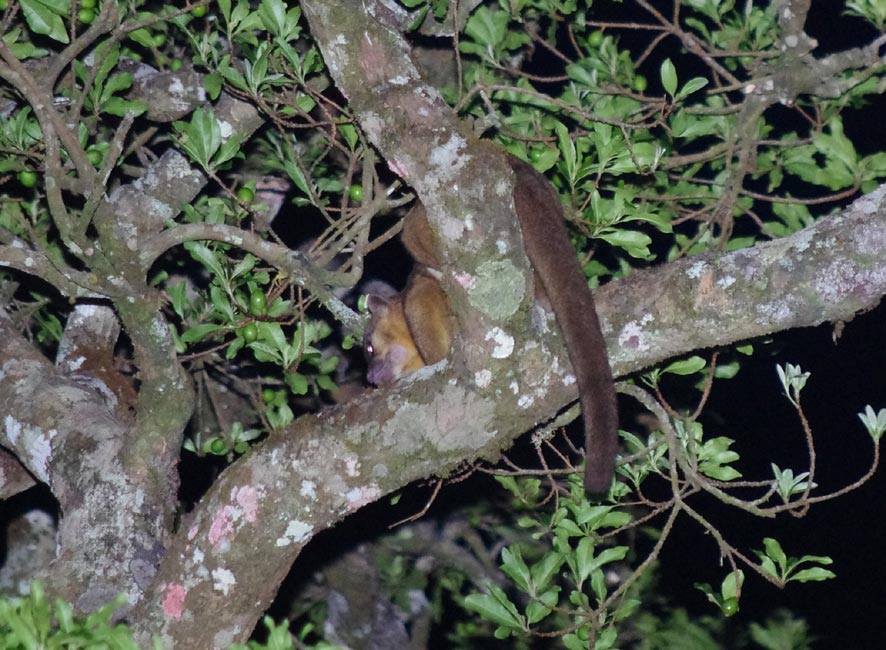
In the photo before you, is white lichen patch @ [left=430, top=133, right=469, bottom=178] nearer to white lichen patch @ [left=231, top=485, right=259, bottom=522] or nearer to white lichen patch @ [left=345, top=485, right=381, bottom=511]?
white lichen patch @ [left=345, top=485, right=381, bottom=511]

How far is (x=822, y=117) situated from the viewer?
14.8ft

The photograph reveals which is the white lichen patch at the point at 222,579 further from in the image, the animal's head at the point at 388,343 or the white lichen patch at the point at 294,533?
the animal's head at the point at 388,343

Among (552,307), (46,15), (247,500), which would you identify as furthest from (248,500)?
(46,15)

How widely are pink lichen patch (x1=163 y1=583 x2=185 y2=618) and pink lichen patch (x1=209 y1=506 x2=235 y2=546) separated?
0.19 m

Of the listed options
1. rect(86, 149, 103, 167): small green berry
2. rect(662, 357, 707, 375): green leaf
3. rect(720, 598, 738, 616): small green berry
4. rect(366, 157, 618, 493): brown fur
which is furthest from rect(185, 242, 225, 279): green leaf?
rect(720, 598, 738, 616): small green berry

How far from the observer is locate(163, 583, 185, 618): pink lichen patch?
3.29 m

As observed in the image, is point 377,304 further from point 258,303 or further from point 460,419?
point 460,419

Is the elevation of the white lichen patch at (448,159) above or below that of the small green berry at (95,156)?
above

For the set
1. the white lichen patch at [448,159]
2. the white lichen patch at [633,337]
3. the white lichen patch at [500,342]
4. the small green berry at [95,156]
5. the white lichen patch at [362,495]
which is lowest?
the white lichen patch at [362,495]

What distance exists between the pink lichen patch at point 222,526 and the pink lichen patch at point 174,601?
19 cm

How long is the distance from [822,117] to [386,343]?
7.29 feet

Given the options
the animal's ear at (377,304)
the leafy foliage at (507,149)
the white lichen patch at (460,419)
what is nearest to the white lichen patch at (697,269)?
the leafy foliage at (507,149)

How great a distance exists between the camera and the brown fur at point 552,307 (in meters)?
3.13

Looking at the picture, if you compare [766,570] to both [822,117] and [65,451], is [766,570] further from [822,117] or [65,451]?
[65,451]
